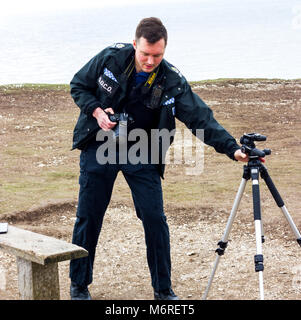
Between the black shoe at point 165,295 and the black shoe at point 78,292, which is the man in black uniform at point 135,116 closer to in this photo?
the black shoe at point 165,295

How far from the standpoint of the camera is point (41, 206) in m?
7.27

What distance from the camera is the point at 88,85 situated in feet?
14.9

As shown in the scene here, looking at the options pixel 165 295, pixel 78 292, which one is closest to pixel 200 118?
pixel 165 295

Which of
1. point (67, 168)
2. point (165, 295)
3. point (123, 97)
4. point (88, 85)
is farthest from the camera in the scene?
point (67, 168)

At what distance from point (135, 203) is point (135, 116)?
637mm

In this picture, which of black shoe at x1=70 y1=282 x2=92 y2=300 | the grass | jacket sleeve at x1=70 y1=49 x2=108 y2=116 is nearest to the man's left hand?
jacket sleeve at x1=70 y1=49 x2=108 y2=116

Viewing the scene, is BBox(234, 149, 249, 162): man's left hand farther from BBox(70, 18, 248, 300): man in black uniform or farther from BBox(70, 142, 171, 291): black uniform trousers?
BBox(70, 142, 171, 291): black uniform trousers

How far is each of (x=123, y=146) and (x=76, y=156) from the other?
541cm

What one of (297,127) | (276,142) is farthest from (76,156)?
(297,127)

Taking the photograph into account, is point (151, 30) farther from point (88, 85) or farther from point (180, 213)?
point (180, 213)

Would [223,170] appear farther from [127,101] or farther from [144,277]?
[127,101]

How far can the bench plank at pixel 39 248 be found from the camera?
12.8 ft

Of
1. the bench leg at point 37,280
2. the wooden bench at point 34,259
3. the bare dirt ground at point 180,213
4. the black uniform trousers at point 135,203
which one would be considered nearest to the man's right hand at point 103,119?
the black uniform trousers at point 135,203

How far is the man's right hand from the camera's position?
14.1ft
